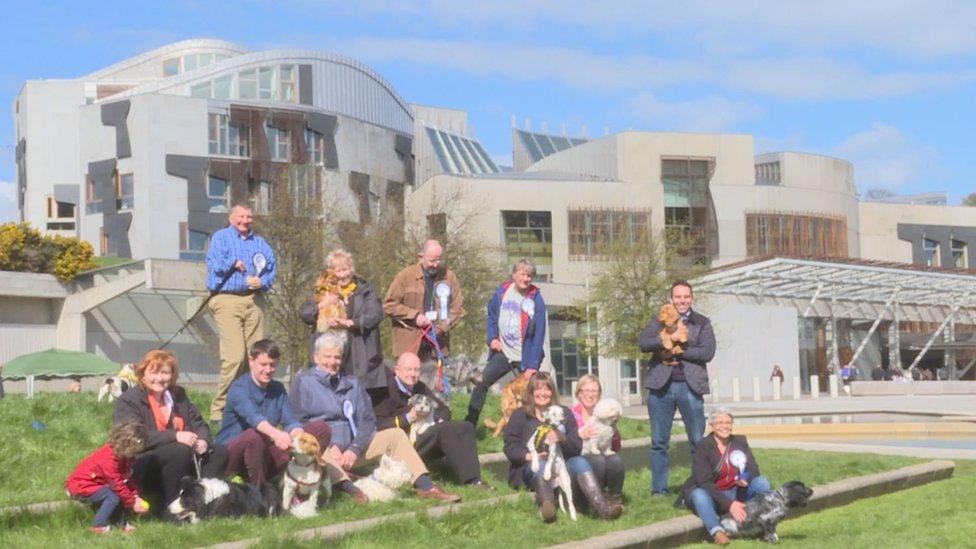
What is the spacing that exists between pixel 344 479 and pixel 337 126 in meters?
64.9

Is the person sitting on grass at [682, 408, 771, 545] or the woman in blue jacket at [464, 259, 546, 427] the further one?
the woman in blue jacket at [464, 259, 546, 427]

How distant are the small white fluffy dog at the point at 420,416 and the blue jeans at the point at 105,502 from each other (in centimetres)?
297

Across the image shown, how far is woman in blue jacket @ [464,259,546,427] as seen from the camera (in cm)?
1275

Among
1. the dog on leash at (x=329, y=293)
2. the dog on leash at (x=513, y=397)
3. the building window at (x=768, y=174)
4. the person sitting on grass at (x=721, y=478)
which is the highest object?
the building window at (x=768, y=174)

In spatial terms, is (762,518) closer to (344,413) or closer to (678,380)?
(678,380)

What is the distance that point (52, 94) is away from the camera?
3199 inches

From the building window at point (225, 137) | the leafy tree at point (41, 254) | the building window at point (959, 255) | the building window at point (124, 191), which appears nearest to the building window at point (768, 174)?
the building window at point (959, 255)

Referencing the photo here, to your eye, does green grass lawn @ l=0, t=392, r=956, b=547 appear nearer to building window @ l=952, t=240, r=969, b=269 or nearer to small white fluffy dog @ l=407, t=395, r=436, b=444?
small white fluffy dog @ l=407, t=395, r=436, b=444

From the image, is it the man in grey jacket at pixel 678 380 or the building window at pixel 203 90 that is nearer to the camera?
the man in grey jacket at pixel 678 380

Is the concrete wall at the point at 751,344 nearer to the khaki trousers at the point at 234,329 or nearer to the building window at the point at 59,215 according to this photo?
the building window at the point at 59,215

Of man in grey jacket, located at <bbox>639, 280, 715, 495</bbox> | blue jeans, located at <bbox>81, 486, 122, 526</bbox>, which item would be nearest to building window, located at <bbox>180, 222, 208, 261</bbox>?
man in grey jacket, located at <bbox>639, 280, 715, 495</bbox>

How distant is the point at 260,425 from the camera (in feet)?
32.6

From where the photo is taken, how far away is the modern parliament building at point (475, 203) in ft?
197

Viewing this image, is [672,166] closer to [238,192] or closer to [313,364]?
[238,192]
